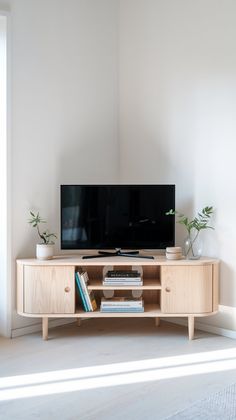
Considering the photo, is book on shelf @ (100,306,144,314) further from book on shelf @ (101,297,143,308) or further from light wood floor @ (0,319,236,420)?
light wood floor @ (0,319,236,420)

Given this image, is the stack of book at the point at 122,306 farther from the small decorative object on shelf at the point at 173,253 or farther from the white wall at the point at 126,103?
the white wall at the point at 126,103

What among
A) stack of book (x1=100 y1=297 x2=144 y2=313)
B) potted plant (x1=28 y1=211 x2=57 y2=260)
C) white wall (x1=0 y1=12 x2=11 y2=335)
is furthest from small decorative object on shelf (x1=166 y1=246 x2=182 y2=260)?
white wall (x1=0 y1=12 x2=11 y2=335)

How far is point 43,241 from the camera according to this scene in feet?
12.9

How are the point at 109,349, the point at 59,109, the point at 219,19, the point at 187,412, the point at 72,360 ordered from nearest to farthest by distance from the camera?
the point at 187,412
the point at 72,360
the point at 109,349
the point at 219,19
the point at 59,109

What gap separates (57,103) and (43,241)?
41.7 inches

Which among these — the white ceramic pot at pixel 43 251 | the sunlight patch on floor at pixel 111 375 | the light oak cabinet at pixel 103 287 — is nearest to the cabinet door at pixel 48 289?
the light oak cabinet at pixel 103 287

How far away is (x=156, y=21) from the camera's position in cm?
414

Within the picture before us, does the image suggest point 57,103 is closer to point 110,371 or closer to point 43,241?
point 43,241

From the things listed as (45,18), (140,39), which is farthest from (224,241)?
(45,18)

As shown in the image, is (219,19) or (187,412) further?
(219,19)

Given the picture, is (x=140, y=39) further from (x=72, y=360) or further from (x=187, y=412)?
(x=187, y=412)

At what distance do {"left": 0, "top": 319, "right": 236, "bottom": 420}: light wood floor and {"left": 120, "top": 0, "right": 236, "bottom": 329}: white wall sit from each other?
560 millimetres

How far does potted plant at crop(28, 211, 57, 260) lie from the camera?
12.1 feet

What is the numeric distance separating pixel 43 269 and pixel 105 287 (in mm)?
447
